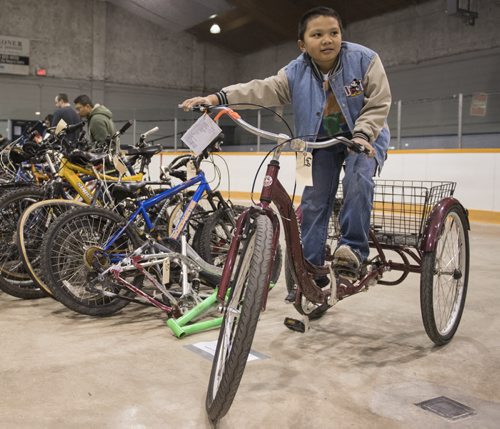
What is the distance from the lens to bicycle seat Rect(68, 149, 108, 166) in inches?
125

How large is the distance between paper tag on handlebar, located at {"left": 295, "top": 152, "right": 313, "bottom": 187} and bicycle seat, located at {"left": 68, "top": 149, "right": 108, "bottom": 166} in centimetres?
159

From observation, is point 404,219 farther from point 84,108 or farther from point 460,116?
point 460,116

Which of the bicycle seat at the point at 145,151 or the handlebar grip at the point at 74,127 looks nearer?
the bicycle seat at the point at 145,151

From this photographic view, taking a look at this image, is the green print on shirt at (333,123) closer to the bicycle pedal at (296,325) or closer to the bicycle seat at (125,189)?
the bicycle pedal at (296,325)

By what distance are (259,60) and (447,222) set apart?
1669cm

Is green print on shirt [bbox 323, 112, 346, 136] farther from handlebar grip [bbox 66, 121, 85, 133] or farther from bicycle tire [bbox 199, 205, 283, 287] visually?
handlebar grip [bbox 66, 121, 85, 133]

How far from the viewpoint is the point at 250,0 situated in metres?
15.2

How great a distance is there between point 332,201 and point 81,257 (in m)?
1.31

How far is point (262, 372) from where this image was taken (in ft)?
7.20

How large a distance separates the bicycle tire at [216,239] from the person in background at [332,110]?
94 centimetres

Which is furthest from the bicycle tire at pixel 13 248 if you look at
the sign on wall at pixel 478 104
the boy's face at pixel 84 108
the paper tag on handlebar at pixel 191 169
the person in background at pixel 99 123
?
the sign on wall at pixel 478 104

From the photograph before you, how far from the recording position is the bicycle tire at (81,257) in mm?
2779

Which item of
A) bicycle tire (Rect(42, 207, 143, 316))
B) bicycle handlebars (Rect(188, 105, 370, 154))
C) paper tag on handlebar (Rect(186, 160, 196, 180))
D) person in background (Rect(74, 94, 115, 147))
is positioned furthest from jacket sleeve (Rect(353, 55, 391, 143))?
person in background (Rect(74, 94, 115, 147))

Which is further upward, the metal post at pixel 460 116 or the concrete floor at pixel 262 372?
the metal post at pixel 460 116
